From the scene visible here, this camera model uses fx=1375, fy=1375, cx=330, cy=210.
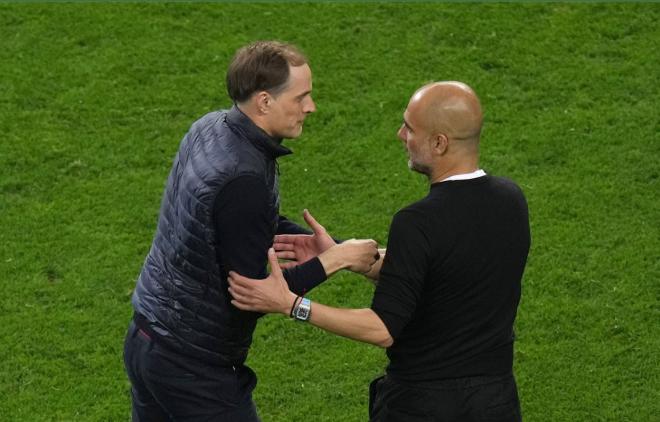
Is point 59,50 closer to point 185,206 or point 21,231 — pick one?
point 21,231

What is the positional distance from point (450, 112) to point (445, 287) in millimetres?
700

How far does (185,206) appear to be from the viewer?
5.70m

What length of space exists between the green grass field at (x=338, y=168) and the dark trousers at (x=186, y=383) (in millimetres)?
1666

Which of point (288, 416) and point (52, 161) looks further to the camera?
point (52, 161)

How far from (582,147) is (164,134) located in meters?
3.10

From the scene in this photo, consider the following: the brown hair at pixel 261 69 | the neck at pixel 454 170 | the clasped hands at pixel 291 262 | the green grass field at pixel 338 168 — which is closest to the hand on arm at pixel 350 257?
the clasped hands at pixel 291 262

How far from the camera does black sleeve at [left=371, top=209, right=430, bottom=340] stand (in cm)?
539

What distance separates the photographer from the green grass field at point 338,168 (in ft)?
26.2

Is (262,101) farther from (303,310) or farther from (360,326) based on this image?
(360,326)

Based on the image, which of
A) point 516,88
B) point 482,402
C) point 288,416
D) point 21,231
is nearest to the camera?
point 482,402

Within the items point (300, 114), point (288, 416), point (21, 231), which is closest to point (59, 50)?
point (21, 231)

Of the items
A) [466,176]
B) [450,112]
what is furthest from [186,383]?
[450,112]

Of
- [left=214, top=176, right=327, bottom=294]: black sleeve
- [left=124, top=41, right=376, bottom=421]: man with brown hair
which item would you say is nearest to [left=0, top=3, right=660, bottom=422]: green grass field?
[left=124, top=41, right=376, bottom=421]: man with brown hair

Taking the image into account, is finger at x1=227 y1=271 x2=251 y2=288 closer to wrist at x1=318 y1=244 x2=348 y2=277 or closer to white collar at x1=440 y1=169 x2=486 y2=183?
wrist at x1=318 y1=244 x2=348 y2=277
